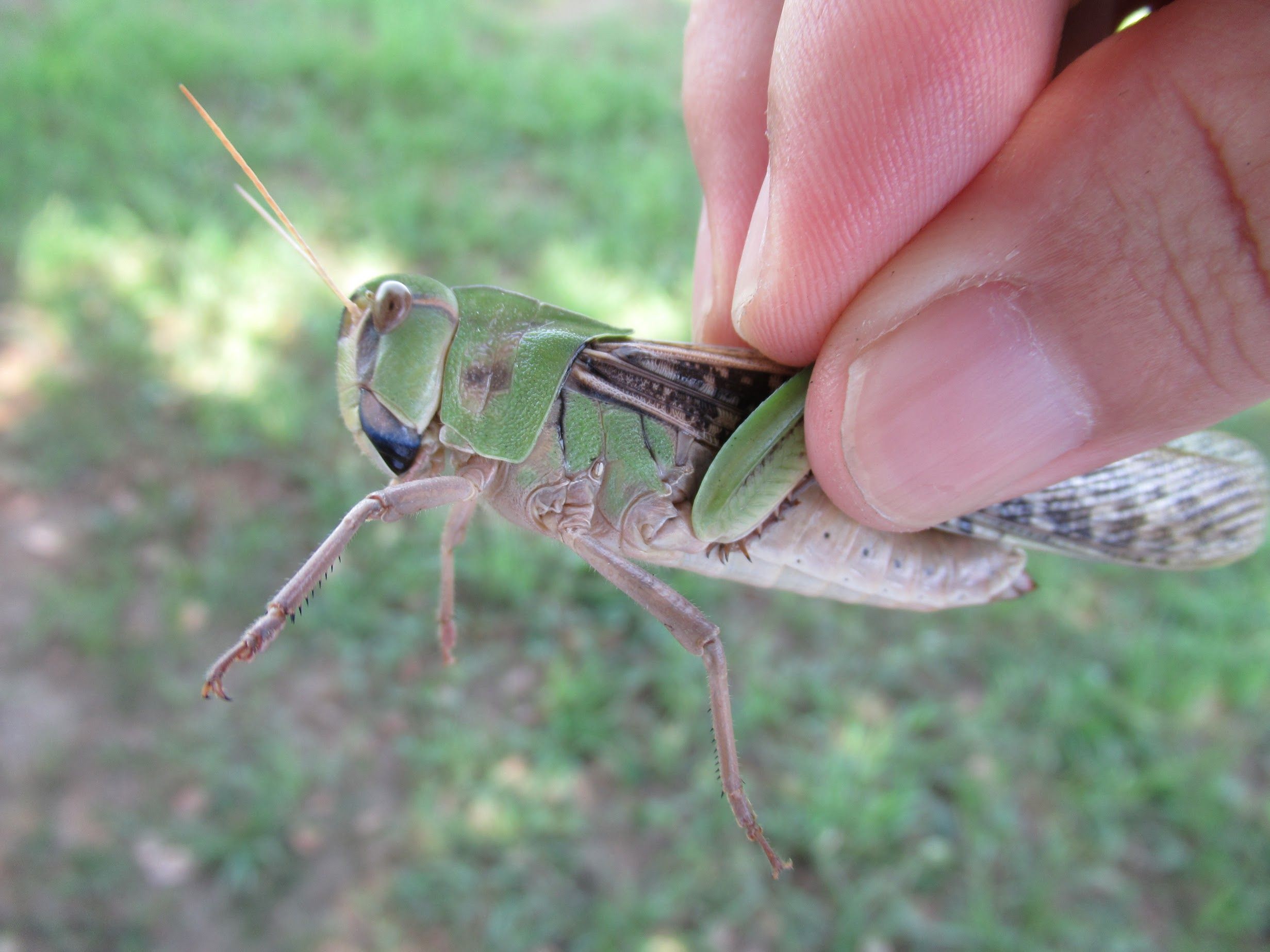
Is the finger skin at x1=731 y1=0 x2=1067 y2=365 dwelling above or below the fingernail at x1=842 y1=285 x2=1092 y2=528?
above

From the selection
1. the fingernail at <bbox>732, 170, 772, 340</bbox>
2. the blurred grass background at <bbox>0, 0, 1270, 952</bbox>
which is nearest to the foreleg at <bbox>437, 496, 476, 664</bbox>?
the fingernail at <bbox>732, 170, 772, 340</bbox>

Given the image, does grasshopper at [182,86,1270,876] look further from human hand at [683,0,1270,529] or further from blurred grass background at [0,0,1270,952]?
blurred grass background at [0,0,1270,952]

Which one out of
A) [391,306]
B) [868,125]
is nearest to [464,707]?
[391,306]

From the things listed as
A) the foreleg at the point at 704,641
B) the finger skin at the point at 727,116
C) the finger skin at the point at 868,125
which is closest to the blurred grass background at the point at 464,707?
the foreleg at the point at 704,641

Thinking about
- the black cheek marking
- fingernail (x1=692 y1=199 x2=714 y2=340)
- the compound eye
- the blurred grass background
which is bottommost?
the blurred grass background

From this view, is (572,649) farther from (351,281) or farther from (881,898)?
(351,281)

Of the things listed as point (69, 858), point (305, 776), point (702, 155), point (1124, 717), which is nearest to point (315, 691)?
point (305, 776)
